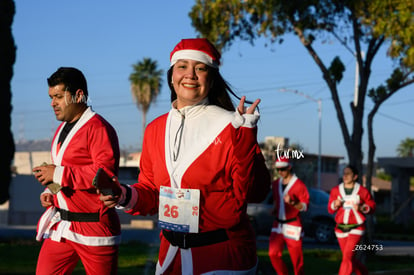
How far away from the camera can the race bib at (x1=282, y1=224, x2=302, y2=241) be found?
11898 mm

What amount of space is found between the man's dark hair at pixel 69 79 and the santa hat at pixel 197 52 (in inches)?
74.0

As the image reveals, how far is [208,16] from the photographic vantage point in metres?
17.6

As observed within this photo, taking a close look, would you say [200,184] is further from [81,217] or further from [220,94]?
[81,217]

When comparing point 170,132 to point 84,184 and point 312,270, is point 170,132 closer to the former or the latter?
point 84,184

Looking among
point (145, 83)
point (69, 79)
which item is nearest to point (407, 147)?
point (145, 83)

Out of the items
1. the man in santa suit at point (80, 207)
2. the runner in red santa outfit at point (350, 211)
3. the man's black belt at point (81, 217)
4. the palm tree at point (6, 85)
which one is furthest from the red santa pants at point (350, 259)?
the palm tree at point (6, 85)

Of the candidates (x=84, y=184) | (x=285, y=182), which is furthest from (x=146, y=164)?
(x=285, y=182)

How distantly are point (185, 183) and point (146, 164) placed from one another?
1.35 feet

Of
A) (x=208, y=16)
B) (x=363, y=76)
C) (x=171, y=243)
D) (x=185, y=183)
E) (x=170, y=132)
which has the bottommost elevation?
(x=171, y=243)

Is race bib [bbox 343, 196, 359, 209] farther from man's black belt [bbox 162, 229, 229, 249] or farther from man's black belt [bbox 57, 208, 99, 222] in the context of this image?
man's black belt [bbox 162, 229, 229, 249]

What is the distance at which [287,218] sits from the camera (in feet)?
40.0

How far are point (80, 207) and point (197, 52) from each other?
206cm

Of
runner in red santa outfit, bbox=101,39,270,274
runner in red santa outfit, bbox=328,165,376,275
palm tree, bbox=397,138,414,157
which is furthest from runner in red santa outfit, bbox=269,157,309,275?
palm tree, bbox=397,138,414,157

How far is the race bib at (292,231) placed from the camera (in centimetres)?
1190
